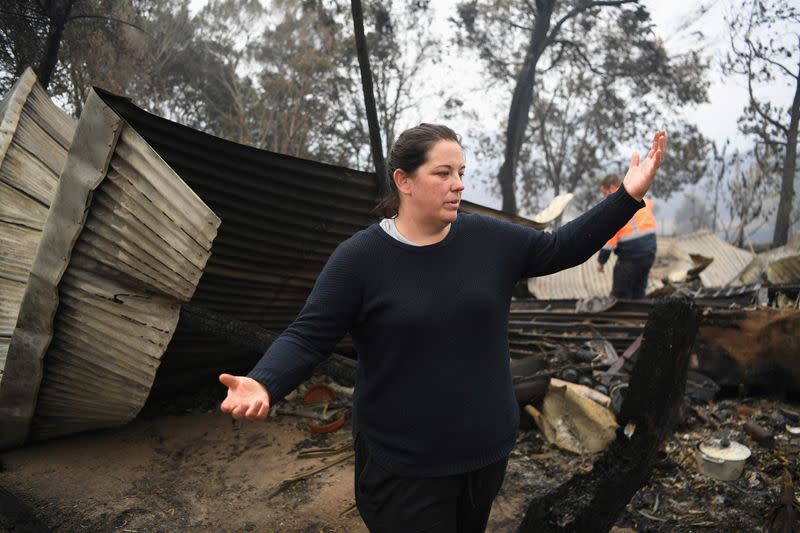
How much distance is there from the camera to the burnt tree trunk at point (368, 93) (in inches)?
135

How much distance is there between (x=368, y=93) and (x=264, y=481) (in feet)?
9.03

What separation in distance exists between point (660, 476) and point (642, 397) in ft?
3.67

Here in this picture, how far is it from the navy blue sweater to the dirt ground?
6.33ft

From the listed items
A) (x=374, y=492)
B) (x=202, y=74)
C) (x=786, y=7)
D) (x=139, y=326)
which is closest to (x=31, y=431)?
(x=139, y=326)

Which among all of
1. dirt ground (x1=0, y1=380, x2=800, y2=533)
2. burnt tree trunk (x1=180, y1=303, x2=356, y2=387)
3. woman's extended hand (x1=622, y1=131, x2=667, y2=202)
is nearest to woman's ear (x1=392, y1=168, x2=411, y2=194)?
woman's extended hand (x1=622, y1=131, x2=667, y2=202)

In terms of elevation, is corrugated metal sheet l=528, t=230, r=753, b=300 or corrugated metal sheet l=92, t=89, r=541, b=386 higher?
corrugated metal sheet l=528, t=230, r=753, b=300

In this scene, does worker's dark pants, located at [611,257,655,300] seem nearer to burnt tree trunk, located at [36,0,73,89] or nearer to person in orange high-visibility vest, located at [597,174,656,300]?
person in orange high-visibility vest, located at [597,174,656,300]

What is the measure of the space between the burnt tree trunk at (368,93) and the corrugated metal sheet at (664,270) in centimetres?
757

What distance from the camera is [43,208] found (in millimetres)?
3350

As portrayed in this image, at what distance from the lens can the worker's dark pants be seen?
6.73 meters

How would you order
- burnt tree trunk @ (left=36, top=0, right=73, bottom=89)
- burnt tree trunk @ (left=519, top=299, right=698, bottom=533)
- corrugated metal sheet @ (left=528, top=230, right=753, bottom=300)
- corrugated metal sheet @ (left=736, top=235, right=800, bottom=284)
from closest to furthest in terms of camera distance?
burnt tree trunk @ (left=519, top=299, right=698, bottom=533) → burnt tree trunk @ (left=36, top=0, right=73, bottom=89) → corrugated metal sheet @ (left=736, top=235, right=800, bottom=284) → corrugated metal sheet @ (left=528, top=230, right=753, bottom=300)

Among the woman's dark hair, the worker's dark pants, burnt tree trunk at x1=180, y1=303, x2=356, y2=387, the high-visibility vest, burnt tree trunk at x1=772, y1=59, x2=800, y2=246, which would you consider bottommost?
burnt tree trunk at x1=180, y1=303, x2=356, y2=387

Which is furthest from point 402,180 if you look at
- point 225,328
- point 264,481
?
point 264,481

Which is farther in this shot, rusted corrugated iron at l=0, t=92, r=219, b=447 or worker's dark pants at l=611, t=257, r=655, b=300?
worker's dark pants at l=611, t=257, r=655, b=300
